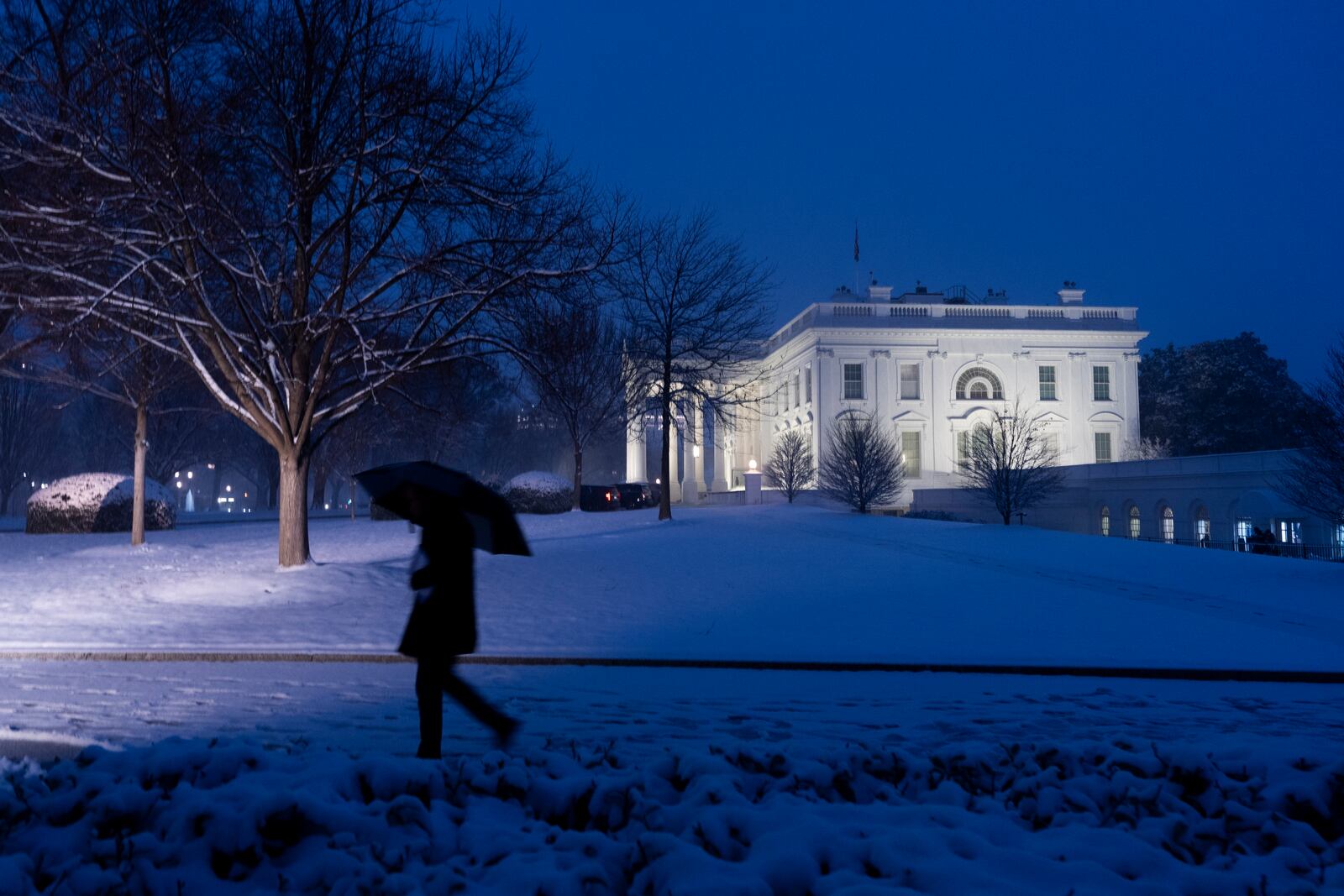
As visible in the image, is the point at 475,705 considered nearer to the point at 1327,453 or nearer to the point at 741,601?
the point at 741,601

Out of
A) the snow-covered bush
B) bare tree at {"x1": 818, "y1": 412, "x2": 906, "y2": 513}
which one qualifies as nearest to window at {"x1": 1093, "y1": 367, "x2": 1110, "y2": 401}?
bare tree at {"x1": 818, "y1": 412, "x2": 906, "y2": 513}

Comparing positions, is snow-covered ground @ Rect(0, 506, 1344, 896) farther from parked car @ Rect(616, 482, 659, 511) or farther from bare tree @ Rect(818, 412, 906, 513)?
parked car @ Rect(616, 482, 659, 511)

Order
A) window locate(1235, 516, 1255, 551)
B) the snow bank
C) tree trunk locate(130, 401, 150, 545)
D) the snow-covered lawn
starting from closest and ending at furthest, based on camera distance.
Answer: the snow bank → the snow-covered lawn → tree trunk locate(130, 401, 150, 545) → window locate(1235, 516, 1255, 551)

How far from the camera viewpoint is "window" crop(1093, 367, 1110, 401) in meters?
62.1

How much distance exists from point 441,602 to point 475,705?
629mm

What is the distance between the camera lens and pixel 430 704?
515 centimetres

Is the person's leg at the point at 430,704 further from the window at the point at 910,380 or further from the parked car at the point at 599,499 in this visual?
the window at the point at 910,380

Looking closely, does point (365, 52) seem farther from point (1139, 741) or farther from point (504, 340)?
point (1139, 741)

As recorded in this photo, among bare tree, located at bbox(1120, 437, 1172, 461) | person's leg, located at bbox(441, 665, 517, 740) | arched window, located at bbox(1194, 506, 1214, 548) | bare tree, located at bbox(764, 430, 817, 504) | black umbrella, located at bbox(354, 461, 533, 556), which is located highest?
bare tree, located at bbox(1120, 437, 1172, 461)

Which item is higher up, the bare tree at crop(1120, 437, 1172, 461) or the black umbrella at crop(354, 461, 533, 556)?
the bare tree at crop(1120, 437, 1172, 461)

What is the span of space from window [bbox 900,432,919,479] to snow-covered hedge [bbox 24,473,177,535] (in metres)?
43.6

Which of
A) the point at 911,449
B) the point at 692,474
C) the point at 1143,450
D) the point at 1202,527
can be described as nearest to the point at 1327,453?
the point at 1202,527

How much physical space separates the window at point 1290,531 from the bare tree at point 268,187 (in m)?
29.9

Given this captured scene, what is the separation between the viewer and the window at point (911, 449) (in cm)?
5850
